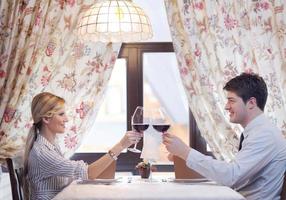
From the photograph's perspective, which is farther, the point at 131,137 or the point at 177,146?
the point at 131,137

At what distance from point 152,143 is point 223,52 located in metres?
1.31

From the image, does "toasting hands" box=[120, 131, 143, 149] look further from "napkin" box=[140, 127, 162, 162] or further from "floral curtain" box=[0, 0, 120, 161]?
"floral curtain" box=[0, 0, 120, 161]

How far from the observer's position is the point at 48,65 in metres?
3.15

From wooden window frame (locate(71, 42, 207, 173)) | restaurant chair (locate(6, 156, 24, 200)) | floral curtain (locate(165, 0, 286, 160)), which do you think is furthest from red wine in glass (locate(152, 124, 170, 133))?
wooden window frame (locate(71, 42, 207, 173))

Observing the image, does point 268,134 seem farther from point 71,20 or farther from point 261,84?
point 71,20

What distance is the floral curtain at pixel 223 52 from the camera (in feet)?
10.1

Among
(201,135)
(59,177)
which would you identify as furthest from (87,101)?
(59,177)

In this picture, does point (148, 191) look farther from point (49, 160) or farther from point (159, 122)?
point (49, 160)

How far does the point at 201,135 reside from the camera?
3.23 meters

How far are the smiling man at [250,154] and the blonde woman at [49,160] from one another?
1.16 ft

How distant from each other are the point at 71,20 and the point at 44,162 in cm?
132

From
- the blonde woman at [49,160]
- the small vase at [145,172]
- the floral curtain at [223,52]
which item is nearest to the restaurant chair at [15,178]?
the blonde woman at [49,160]

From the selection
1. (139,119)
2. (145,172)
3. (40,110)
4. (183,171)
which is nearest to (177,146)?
(139,119)

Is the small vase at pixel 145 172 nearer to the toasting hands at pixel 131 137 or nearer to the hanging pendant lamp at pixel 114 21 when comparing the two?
the toasting hands at pixel 131 137
